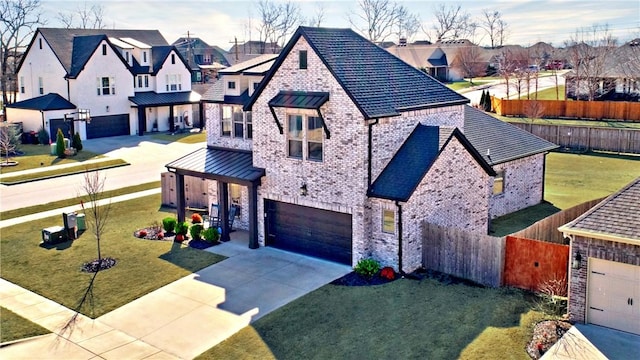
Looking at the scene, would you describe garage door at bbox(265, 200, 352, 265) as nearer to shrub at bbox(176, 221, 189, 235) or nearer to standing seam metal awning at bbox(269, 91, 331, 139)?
standing seam metal awning at bbox(269, 91, 331, 139)

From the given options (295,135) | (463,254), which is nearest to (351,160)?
(295,135)

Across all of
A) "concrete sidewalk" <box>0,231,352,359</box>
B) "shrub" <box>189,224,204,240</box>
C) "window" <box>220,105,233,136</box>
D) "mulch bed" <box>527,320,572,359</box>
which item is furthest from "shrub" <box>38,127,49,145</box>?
"mulch bed" <box>527,320,572,359</box>

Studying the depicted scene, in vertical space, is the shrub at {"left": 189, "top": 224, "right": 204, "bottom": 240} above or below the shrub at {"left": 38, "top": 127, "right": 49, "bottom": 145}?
below

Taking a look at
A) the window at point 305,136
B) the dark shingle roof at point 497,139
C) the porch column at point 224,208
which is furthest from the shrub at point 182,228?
the dark shingle roof at point 497,139

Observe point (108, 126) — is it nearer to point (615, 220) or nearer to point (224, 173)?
point (224, 173)

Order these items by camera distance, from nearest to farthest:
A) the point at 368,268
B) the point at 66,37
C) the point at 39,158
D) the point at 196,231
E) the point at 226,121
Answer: the point at 368,268, the point at 196,231, the point at 226,121, the point at 39,158, the point at 66,37

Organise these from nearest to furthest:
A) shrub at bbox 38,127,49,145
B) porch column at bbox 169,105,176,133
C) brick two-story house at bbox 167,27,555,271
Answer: brick two-story house at bbox 167,27,555,271
shrub at bbox 38,127,49,145
porch column at bbox 169,105,176,133
